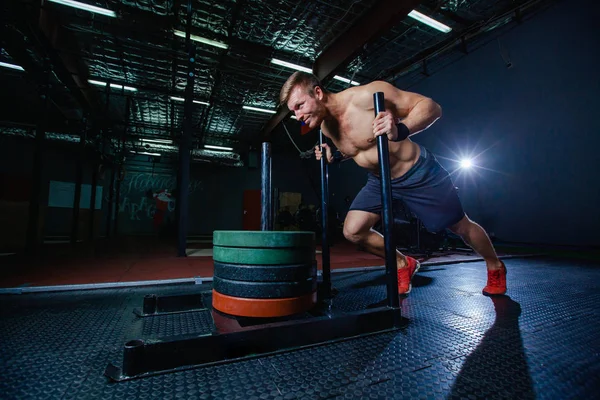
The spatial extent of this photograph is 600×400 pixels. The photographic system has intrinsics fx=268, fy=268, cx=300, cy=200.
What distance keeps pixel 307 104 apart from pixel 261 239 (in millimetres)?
906

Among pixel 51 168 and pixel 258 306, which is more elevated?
pixel 51 168

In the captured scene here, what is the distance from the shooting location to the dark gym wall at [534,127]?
166 inches

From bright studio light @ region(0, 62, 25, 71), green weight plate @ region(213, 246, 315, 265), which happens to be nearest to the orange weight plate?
green weight plate @ region(213, 246, 315, 265)

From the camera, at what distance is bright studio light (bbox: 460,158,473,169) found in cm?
570

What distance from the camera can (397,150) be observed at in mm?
1682

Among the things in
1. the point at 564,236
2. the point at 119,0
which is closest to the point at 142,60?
the point at 119,0

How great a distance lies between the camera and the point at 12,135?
26.7 feet

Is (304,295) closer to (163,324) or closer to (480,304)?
(163,324)

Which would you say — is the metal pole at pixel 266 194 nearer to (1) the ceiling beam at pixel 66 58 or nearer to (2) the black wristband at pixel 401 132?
(2) the black wristband at pixel 401 132

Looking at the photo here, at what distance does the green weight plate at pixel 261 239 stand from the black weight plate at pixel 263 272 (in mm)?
87

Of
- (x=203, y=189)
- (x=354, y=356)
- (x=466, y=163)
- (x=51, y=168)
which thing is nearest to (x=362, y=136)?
(x=354, y=356)

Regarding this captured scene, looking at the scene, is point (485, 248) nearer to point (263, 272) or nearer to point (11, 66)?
point (263, 272)

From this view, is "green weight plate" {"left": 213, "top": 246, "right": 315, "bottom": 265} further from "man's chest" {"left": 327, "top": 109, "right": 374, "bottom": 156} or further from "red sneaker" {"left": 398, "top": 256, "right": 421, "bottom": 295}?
"red sneaker" {"left": 398, "top": 256, "right": 421, "bottom": 295}

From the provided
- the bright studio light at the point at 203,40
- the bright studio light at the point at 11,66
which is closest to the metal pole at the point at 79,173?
the bright studio light at the point at 11,66
